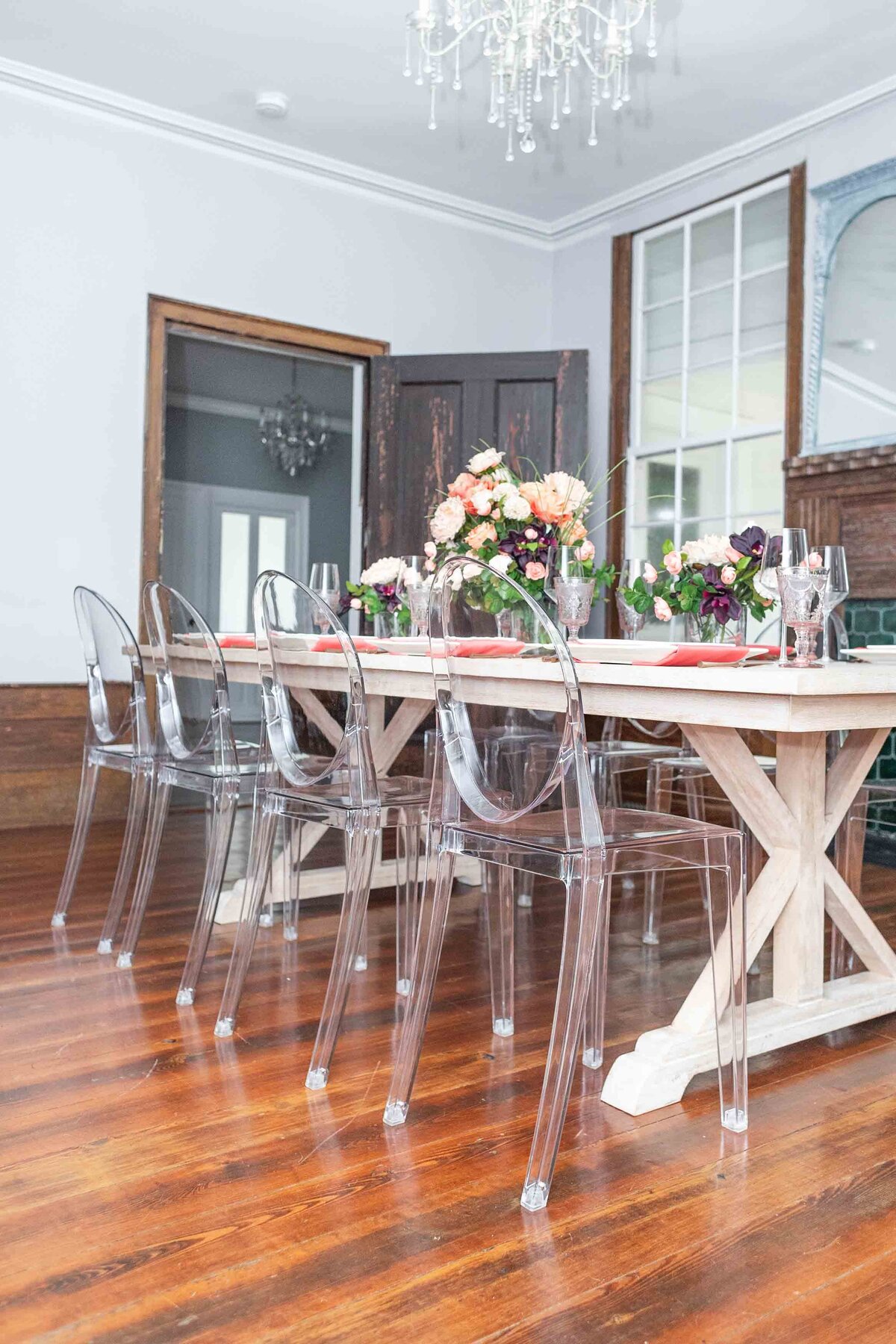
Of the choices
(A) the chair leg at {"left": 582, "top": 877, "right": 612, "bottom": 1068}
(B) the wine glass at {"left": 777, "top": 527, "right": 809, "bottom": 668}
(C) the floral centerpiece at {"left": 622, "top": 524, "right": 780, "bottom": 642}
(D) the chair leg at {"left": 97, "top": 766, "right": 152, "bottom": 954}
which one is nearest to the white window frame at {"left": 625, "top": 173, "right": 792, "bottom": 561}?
(C) the floral centerpiece at {"left": 622, "top": 524, "right": 780, "bottom": 642}

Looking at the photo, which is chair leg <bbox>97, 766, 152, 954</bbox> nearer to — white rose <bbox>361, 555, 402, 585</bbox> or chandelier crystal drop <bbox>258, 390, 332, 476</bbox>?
white rose <bbox>361, 555, 402, 585</bbox>

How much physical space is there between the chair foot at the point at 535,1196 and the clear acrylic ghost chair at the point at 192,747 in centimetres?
100

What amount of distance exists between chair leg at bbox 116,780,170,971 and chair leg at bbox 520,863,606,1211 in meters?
1.25

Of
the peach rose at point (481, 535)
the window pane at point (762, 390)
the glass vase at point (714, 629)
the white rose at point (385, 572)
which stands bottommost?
the glass vase at point (714, 629)

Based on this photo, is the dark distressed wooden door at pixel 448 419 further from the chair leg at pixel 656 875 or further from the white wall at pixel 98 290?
the chair leg at pixel 656 875

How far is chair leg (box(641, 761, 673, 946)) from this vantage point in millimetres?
2842

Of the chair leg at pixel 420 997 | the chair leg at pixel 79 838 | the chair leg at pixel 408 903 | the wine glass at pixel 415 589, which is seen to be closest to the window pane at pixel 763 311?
the wine glass at pixel 415 589

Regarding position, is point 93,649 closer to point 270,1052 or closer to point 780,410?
point 270,1052

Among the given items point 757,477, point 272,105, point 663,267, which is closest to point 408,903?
point 757,477

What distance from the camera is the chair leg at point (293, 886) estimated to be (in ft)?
8.90

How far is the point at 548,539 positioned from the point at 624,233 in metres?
3.52

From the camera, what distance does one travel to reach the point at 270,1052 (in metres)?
1.99

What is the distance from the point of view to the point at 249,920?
214 centimetres

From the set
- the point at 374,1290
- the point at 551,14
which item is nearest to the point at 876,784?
the point at 374,1290
